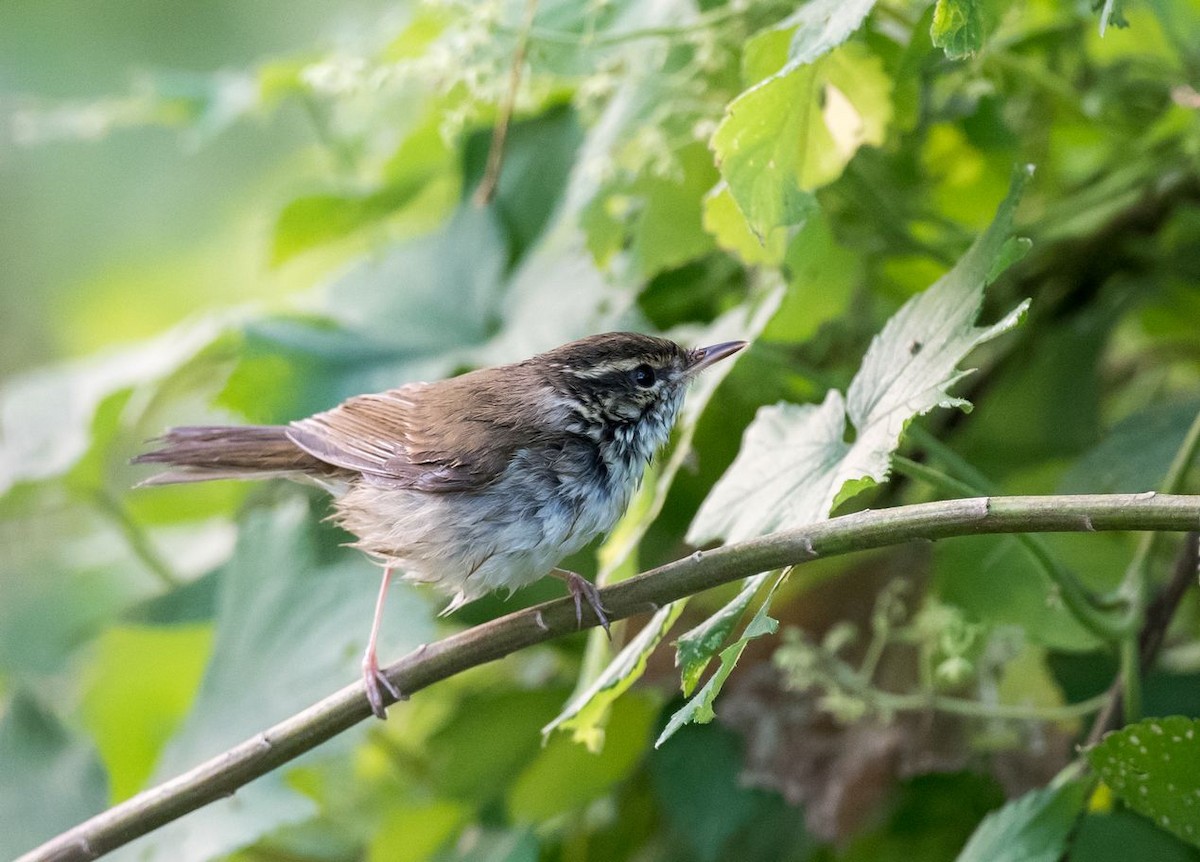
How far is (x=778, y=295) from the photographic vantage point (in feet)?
6.88

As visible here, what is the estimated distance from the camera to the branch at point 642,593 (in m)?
1.32

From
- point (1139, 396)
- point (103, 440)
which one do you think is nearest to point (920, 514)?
point (1139, 396)

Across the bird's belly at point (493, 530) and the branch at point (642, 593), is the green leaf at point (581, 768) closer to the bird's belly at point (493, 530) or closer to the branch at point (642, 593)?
the bird's belly at point (493, 530)

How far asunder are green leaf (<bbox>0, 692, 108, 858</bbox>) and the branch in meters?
0.83

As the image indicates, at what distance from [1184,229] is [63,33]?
6.89m

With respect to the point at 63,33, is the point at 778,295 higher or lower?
lower

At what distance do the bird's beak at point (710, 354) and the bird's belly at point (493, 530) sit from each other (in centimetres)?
24

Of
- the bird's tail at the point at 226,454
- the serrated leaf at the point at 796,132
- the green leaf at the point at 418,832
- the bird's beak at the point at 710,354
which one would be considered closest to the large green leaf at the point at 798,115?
the serrated leaf at the point at 796,132

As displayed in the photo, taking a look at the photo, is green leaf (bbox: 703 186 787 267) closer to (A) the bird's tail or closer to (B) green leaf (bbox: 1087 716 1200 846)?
(B) green leaf (bbox: 1087 716 1200 846)

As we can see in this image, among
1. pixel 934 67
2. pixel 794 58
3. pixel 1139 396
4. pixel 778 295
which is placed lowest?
pixel 1139 396

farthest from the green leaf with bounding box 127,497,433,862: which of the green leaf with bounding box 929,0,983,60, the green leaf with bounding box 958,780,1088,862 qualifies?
the green leaf with bounding box 929,0,983,60

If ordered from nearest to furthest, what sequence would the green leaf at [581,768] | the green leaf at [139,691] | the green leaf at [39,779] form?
the green leaf at [581,768] < the green leaf at [39,779] < the green leaf at [139,691]

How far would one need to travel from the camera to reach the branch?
4.33 feet

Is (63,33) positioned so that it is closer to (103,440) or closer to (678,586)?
(103,440)
